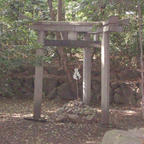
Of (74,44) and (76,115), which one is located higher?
(74,44)

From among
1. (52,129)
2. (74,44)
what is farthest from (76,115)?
(74,44)

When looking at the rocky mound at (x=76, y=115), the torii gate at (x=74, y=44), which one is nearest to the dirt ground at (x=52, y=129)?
the rocky mound at (x=76, y=115)

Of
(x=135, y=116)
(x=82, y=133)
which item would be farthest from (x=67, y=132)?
(x=135, y=116)

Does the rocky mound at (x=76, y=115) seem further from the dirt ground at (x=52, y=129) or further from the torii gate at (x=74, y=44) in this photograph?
the torii gate at (x=74, y=44)

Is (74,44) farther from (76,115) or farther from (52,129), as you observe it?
(52,129)

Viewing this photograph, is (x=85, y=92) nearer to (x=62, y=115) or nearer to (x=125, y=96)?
(x=62, y=115)

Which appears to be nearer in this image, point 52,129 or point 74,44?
point 52,129

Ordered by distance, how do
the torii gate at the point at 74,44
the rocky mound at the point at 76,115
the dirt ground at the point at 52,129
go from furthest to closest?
the rocky mound at the point at 76,115, the torii gate at the point at 74,44, the dirt ground at the point at 52,129

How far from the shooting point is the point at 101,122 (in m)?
6.48

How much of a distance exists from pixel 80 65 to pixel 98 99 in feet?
5.31

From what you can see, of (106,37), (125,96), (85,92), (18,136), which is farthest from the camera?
(125,96)

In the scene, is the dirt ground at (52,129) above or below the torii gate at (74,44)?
below

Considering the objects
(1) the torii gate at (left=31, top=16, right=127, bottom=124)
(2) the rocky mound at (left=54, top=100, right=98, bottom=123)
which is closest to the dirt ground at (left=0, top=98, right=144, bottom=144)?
(2) the rocky mound at (left=54, top=100, right=98, bottom=123)

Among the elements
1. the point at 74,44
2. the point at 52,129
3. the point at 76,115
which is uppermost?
the point at 74,44
